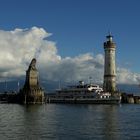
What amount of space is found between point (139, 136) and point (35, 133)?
16281mm

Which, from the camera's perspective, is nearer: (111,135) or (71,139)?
(71,139)

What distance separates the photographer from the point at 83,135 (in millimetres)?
68250

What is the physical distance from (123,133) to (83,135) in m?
7.50

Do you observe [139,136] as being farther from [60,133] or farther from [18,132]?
[18,132]

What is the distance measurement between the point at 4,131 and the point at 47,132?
280 inches

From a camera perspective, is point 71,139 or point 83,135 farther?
point 83,135

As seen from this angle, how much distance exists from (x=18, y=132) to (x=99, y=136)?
43.5 ft

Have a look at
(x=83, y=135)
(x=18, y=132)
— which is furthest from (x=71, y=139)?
(x=18, y=132)

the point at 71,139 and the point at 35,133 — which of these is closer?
the point at 71,139

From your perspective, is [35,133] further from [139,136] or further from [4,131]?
[139,136]

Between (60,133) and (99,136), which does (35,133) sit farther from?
(99,136)

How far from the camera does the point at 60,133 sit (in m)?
70.5

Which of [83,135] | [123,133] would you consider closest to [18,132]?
[83,135]

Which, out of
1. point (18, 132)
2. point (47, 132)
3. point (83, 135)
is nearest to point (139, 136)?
point (83, 135)
